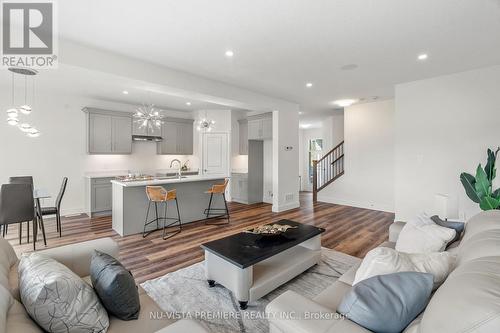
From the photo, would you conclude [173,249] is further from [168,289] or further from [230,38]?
[230,38]

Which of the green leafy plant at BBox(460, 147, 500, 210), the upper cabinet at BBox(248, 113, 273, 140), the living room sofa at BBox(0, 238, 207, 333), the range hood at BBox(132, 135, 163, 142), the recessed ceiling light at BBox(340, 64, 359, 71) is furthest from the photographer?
the upper cabinet at BBox(248, 113, 273, 140)

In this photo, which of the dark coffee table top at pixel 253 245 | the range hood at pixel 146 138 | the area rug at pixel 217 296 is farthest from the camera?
the range hood at pixel 146 138

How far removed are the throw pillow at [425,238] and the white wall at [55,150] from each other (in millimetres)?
6722

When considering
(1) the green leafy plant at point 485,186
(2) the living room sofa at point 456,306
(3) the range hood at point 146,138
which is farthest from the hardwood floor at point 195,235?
(3) the range hood at point 146,138

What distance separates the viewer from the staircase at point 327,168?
734 cm

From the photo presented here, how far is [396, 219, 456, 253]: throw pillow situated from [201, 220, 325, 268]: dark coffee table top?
0.97 meters

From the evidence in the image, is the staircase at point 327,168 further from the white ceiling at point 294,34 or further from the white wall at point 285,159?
the white ceiling at point 294,34

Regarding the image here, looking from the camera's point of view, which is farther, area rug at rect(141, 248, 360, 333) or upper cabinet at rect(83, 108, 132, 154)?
upper cabinet at rect(83, 108, 132, 154)

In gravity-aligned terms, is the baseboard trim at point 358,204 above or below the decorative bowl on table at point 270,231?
below

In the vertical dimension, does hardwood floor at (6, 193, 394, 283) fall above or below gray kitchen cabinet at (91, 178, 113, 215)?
below

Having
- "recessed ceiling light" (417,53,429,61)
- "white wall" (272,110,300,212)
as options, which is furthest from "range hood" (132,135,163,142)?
"recessed ceiling light" (417,53,429,61)

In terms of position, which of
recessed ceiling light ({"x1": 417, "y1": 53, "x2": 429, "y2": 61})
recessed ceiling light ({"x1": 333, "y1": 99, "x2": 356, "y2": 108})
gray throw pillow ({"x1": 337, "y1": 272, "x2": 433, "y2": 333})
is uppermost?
recessed ceiling light ({"x1": 333, "y1": 99, "x2": 356, "y2": 108})

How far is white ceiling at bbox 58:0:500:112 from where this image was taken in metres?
2.29

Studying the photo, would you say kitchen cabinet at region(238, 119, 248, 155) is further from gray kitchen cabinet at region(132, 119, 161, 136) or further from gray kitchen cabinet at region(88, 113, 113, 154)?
gray kitchen cabinet at region(88, 113, 113, 154)
